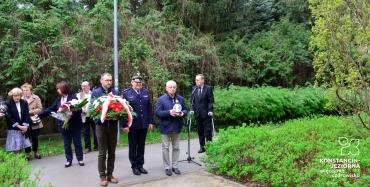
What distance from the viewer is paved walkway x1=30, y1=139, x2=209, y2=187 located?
7.21 metres

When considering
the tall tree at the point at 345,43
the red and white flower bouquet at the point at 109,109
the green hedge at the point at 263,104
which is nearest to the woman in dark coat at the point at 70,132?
the red and white flower bouquet at the point at 109,109

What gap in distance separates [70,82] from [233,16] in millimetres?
8974

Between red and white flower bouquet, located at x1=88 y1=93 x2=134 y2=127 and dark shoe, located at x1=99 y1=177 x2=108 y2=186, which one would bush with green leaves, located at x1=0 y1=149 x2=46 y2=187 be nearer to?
red and white flower bouquet, located at x1=88 y1=93 x2=134 y2=127

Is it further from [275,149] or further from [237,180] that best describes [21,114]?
[275,149]

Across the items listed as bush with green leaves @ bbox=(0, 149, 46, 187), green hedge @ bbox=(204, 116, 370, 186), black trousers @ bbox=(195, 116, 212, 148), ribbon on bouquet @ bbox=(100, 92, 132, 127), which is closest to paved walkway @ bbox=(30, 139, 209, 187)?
black trousers @ bbox=(195, 116, 212, 148)

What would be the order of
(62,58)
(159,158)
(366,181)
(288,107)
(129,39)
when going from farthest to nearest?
(288,107)
(129,39)
(62,58)
(159,158)
(366,181)

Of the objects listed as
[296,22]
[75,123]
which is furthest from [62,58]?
[296,22]

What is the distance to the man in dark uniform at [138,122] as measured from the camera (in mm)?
7602

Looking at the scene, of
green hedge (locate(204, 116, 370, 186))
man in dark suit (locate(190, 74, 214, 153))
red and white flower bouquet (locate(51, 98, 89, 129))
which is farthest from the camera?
man in dark suit (locate(190, 74, 214, 153))

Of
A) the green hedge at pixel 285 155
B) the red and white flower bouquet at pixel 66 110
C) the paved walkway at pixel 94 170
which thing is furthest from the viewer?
the red and white flower bouquet at pixel 66 110

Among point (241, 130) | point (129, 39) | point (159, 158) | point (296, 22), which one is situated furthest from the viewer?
point (296, 22)

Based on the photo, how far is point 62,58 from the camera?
1117cm

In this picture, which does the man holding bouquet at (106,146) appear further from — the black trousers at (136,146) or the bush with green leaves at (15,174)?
the bush with green leaves at (15,174)

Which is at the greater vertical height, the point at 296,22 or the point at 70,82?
the point at 296,22
